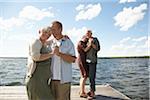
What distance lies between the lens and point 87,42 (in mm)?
4785

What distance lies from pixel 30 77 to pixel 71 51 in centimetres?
42

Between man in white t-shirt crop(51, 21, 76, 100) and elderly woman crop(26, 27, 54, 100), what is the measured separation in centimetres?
5

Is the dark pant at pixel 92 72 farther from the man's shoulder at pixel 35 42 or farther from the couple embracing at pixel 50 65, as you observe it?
the man's shoulder at pixel 35 42

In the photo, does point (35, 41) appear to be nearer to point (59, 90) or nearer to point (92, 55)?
point (59, 90)

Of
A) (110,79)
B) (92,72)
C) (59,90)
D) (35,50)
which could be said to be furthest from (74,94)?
(110,79)

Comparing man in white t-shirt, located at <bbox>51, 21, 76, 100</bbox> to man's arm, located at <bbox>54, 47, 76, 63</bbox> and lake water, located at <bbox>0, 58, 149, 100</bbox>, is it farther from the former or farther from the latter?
lake water, located at <bbox>0, 58, 149, 100</bbox>

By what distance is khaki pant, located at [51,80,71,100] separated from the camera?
3.29 meters

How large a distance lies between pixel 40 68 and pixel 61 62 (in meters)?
0.19

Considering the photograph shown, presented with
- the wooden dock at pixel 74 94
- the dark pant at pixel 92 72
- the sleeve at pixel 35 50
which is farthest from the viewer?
the wooden dock at pixel 74 94

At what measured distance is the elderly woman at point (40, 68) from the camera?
127 inches

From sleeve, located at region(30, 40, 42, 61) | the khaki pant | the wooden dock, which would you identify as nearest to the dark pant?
the wooden dock

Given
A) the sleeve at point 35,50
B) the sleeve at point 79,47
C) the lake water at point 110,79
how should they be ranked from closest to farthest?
the sleeve at point 35,50 < the sleeve at point 79,47 < the lake water at point 110,79

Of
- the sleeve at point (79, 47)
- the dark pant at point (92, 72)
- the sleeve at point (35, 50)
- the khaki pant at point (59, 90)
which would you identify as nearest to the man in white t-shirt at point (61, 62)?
the khaki pant at point (59, 90)

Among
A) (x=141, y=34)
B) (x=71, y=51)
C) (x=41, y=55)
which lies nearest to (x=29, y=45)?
(x=41, y=55)
